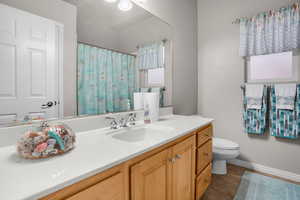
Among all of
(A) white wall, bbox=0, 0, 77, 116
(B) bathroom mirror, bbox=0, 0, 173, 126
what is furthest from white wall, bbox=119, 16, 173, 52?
(A) white wall, bbox=0, 0, 77, 116

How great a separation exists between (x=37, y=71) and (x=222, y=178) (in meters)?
2.20

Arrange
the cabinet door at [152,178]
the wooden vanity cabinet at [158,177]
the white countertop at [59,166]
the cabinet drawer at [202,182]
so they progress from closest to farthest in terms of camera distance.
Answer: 1. the white countertop at [59,166]
2. the wooden vanity cabinet at [158,177]
3. the cabinet door at [152,178]
4. the cabinet drawer at [202,182]

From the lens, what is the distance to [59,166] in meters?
0.59

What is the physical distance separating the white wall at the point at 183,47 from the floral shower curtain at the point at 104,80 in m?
0.79

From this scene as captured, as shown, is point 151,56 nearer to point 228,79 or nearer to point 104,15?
point 104,15

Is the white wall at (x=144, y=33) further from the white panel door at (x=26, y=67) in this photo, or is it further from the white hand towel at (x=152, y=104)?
the white panel door at (x=26, y=67)

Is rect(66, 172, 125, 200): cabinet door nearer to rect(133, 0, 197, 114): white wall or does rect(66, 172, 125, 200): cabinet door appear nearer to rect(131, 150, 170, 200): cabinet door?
rect(131, 150, 170, 200): cabinet door

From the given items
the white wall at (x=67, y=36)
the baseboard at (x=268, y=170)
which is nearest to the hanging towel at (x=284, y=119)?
the baseboard at (x=268, y=170)

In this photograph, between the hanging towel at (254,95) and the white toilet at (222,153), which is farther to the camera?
the hanging towel at (254,95)

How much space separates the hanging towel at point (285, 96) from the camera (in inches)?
68.8

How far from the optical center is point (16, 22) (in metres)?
0.83

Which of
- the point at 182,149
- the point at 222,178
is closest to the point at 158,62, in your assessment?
the point at 182,149

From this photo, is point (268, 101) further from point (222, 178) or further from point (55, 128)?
point (55, 128)

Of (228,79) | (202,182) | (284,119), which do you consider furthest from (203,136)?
(228,79)
